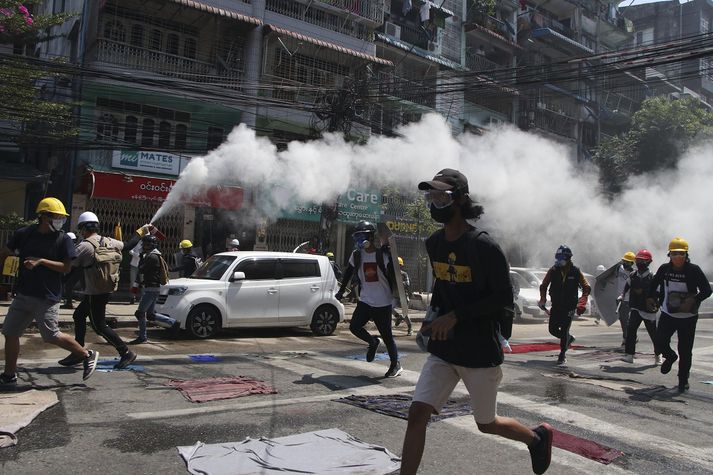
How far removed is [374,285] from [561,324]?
320 cm

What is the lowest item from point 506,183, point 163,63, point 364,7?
point 506,183

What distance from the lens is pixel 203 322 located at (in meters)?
9.60

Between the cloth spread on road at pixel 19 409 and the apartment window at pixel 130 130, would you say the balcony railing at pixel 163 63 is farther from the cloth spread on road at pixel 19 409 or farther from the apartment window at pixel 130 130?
the cloth spread on road at pixel 19 409

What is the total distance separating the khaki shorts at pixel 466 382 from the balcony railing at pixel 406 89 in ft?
51.4

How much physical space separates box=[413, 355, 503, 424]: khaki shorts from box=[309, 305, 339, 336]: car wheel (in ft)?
25.6

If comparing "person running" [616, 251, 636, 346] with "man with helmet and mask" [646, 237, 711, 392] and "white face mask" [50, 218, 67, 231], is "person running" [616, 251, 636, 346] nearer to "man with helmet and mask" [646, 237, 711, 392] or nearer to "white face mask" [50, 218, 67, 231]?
"man with helmet and mask" [646, 237, 711, 392]

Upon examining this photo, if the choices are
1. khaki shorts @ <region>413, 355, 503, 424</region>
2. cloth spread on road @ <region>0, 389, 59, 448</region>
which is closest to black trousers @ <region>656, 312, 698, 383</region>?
khaki shorts @ <region>413, 355, 503, 424</region>

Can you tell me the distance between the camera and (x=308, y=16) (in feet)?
69.3

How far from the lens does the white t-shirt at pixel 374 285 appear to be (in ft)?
22.0

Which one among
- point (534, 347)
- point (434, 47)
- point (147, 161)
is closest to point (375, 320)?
point (534, 347)

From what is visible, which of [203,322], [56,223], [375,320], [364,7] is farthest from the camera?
[364,7]

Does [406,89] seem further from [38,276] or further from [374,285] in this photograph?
[38,276]

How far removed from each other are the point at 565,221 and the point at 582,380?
17570 millimetres

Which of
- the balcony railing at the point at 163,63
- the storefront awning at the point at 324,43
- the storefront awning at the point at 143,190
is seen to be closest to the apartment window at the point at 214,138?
the balcony railing at the point at 163,63
